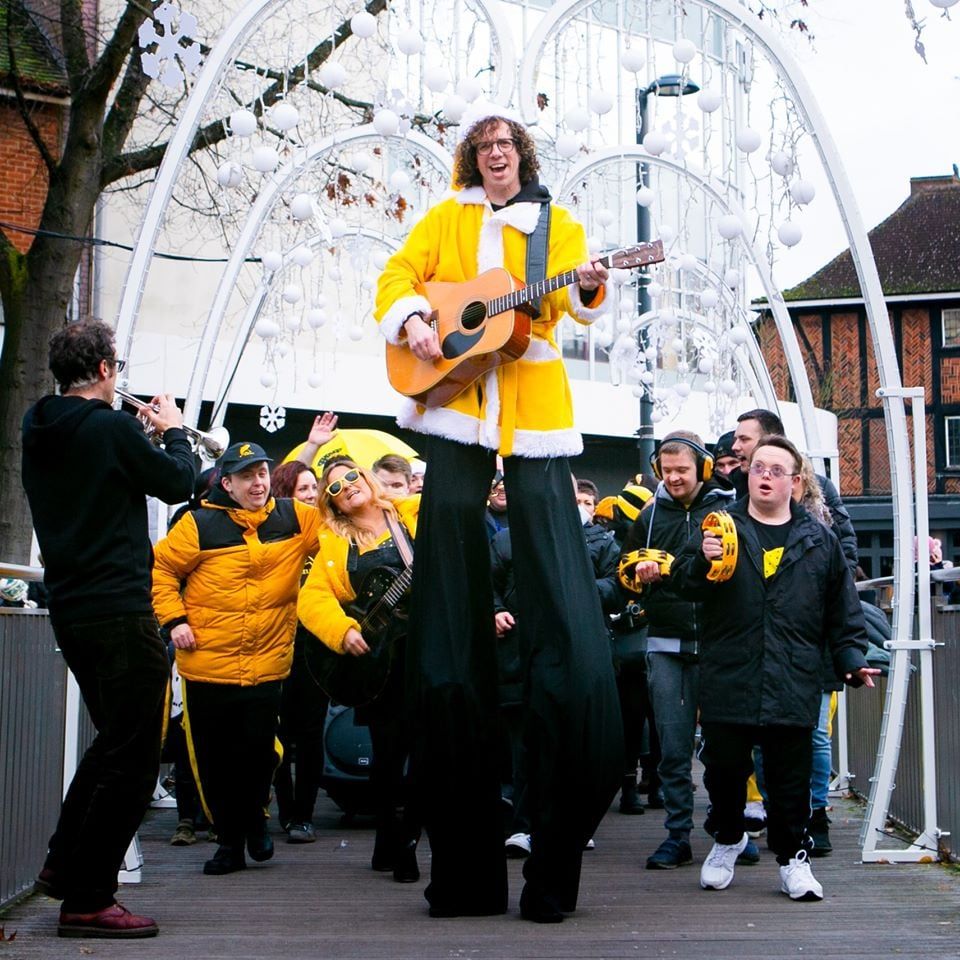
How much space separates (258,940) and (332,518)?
2.36m

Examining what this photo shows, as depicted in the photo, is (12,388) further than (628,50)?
Yes

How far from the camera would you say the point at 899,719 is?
6734 millimetres

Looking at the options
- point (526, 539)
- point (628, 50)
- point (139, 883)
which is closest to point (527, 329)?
point (526, 539)

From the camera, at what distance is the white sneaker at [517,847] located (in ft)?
22.3

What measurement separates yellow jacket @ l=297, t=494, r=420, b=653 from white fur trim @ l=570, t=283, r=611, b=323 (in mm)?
1775

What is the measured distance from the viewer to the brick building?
40.8 meters

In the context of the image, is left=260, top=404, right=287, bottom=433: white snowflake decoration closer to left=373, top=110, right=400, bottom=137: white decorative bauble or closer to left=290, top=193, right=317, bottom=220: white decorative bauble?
left=290, top=193, right=317, bottom=220: white decorative bauble

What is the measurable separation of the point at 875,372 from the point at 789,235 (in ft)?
117

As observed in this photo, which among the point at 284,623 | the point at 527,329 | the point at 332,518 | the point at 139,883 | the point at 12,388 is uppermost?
the point at 12,388

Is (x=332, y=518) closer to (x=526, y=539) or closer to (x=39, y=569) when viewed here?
(x=39, y=569)

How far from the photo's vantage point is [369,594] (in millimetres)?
6570

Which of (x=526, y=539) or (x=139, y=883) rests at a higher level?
(x=526, y=539)

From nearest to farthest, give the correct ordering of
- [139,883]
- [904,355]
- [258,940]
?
[258,940] < [139,883] < [904,355]

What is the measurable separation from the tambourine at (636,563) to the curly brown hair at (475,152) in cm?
164
